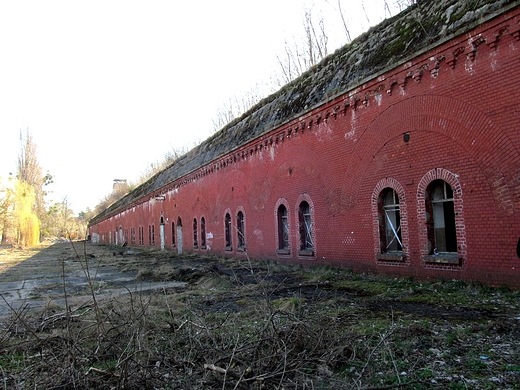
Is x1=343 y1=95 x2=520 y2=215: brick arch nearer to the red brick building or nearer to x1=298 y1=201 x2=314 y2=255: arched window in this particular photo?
the red brick building

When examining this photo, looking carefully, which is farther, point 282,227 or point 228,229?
point 228,229

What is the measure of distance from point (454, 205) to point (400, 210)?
5.17 feet

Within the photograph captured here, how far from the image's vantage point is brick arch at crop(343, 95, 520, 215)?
7.89 meters

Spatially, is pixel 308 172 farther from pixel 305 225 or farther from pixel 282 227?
pixel 282 227

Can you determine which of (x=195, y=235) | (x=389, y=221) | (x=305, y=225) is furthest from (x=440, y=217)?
(x=195, y=235)

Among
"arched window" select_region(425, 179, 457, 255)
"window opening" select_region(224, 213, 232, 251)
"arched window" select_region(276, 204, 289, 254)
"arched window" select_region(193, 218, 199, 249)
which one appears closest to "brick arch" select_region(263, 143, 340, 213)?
"arched window" select_region(276, 204, 289, 254)

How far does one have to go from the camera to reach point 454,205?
29.3 feet

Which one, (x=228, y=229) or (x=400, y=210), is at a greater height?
(x=400, y=210)

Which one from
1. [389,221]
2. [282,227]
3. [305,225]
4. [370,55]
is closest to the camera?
[389,221]

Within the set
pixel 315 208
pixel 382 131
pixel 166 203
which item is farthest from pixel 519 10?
pixel 166 203

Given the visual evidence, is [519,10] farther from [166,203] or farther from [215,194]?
[166,203]

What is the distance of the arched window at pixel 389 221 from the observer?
427 inches

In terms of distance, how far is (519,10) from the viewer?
7.50 m

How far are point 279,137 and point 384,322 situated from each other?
1045 centimetres
